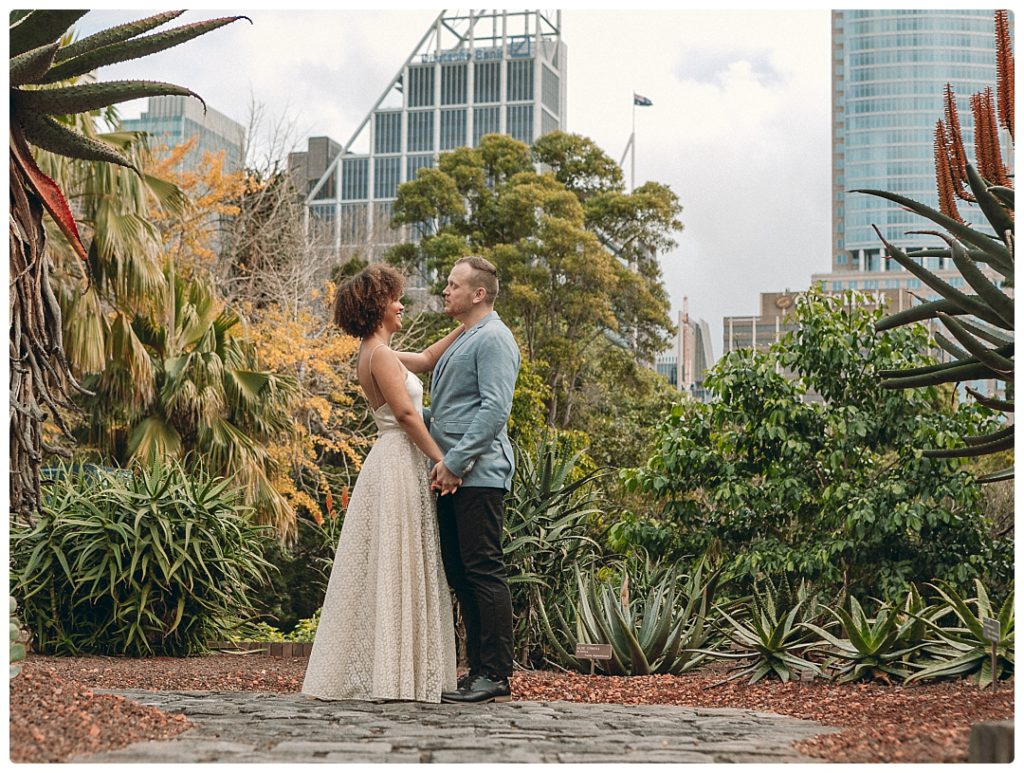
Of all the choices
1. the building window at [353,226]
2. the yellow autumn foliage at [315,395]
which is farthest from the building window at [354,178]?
the yellow autumn foliage at [315,395]

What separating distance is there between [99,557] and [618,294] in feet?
72.6

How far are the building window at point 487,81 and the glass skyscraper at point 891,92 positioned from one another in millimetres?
62204

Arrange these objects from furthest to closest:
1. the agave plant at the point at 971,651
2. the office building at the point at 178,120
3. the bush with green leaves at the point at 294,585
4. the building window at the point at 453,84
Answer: the building window at the point at 453,84 → the office building at the point at 178,120 → the bush with green leaves at the point at 294,585 → the agave plant at the point at 971,651

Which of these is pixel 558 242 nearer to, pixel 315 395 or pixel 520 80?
pixel 315 395

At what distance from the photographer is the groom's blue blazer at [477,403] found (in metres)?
4.51

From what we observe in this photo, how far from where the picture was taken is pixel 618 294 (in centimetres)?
2880

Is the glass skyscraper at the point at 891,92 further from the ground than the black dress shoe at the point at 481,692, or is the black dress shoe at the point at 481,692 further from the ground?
the glass skyscraper at the point at 891,92

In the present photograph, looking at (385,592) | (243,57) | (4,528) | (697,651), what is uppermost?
(243,57)

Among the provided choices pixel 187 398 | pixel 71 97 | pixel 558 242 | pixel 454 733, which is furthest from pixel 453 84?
pixel 454 733

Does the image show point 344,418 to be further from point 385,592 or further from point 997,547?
point 385,592

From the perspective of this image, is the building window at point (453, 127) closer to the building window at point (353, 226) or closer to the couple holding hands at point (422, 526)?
Result: the building window at point (353, 226)

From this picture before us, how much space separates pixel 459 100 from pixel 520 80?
5918 millimetres

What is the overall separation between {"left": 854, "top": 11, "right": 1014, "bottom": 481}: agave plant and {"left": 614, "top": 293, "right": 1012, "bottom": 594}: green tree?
2.55 meters

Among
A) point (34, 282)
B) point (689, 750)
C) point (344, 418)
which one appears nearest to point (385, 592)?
point (689, 750)
